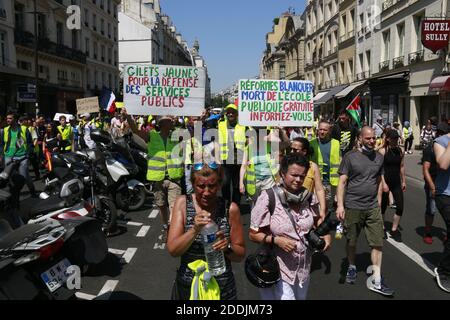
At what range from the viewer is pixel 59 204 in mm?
5250

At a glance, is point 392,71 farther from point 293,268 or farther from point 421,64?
point 293,268

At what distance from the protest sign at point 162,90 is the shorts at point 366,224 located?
343cm

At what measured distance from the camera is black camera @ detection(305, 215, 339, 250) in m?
3.32

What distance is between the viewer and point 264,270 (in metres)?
3.21

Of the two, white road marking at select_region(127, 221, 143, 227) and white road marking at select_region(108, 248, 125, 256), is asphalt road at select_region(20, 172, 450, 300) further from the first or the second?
white road marking at select_region(127, 221, 143, 227)

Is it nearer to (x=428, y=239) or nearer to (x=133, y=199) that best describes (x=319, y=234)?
(x=428, y=239)

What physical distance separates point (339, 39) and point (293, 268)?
37768 millimetres

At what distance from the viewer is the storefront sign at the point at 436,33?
18203 mm

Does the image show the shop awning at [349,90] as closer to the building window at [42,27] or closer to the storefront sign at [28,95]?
the storefront sign at [28,95]

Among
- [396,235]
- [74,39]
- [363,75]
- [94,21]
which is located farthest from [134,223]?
[94,21]

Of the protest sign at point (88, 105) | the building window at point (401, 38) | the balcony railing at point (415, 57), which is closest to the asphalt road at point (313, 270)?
the protest sign at point (88, 105)

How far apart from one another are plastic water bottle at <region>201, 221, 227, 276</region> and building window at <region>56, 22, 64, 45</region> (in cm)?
3472
